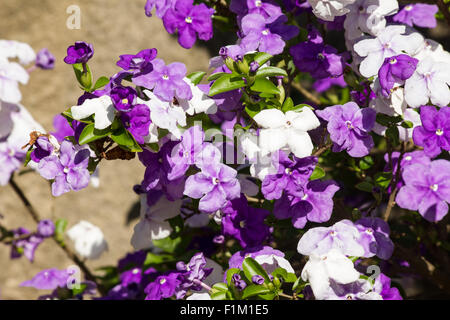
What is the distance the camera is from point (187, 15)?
1.58 meters

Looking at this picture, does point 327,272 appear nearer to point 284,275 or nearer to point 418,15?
point 284,275

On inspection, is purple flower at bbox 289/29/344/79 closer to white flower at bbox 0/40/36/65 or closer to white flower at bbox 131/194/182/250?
white flower at bbox 131/194/182/250

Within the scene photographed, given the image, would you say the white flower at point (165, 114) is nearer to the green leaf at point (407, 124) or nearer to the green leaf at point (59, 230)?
the green leaf at point (407, 124)

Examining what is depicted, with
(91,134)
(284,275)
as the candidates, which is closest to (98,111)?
(91,134)

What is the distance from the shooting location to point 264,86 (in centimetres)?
133

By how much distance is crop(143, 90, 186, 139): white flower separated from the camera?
127 centimetres

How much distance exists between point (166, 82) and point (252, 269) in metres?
0.53

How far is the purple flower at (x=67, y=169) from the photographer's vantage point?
4.28 feet

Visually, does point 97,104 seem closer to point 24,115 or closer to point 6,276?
point 24,115

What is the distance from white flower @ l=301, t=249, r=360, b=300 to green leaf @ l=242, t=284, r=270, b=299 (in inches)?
4.4

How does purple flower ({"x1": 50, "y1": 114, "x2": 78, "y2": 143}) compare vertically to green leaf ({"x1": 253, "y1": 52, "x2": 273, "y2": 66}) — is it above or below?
below

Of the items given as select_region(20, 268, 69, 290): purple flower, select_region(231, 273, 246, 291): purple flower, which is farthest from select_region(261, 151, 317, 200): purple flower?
select_region(20, 268, 69, 290): purple flower

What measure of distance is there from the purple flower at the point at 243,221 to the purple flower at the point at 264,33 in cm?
42

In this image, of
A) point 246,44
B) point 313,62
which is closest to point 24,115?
point 246,44
